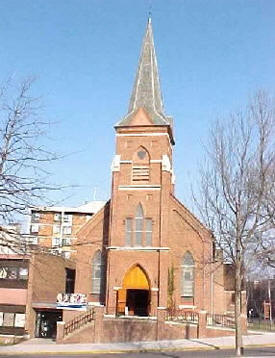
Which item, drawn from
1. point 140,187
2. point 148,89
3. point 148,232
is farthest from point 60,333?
point 148,89

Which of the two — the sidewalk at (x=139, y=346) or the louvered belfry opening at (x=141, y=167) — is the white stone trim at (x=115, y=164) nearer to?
the louvered belfry opening at (x=141, y=167)

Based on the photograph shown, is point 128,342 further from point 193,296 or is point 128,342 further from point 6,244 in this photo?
point 6,244

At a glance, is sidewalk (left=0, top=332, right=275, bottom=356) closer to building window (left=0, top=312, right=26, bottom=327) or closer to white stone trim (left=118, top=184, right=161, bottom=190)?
building window (left=0, top=312, right=26, bottom=327)

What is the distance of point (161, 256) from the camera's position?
3603 centimetres

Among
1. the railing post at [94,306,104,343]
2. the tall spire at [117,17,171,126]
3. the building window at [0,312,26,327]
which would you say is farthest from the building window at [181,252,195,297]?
the building window at [0,312,26,327]

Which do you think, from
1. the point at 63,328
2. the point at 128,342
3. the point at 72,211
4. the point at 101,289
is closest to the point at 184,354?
the point at 128,342

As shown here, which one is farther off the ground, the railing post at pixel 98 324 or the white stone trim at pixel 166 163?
the white stone trim at pixel 166 163

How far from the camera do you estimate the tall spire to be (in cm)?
4059

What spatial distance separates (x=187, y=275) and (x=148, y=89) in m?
16.1

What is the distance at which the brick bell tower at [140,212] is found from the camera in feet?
118

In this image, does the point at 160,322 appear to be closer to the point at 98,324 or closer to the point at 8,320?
the point at 98,324

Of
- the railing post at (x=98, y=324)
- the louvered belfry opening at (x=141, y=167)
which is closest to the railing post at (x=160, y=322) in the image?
the railing post at (x=98, y=324)

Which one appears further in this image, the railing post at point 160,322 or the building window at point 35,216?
the railing post at point 160,322

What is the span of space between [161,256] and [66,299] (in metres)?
7.39
